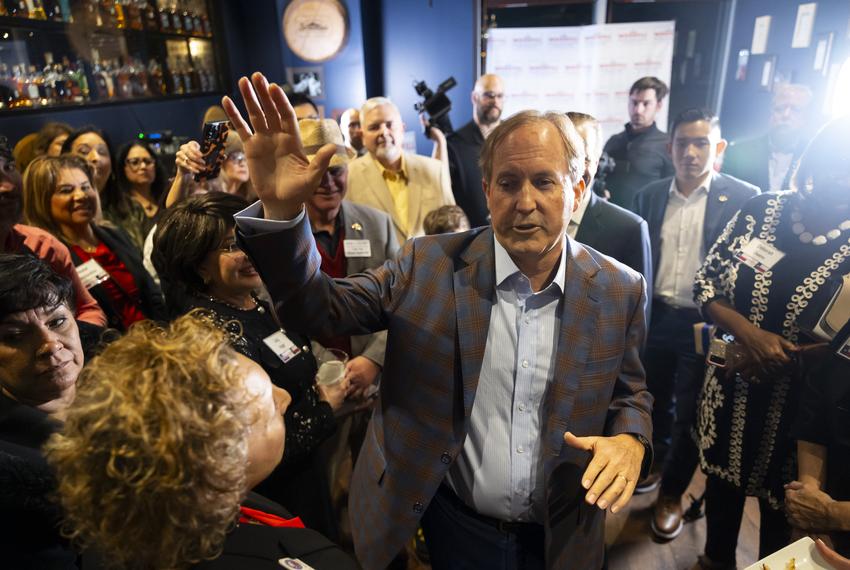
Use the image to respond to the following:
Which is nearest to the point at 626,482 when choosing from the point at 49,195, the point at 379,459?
the point at 379,459

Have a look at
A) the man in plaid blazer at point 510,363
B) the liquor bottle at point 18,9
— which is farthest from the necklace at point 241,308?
the liquor bottle at point 18,9

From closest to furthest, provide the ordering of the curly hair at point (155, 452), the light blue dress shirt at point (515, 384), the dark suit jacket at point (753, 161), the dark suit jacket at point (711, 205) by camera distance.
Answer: the curly hair at point (155, 452) < the light blue dress shirt at point (515, 384) < the dark suit jacket at point (711, 205) < the dark suit jacket at point (753, 161)

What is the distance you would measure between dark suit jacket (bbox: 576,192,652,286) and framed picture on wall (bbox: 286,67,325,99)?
3.96m

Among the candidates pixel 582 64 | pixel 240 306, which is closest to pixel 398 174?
pixel 240 306

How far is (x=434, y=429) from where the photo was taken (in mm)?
1274

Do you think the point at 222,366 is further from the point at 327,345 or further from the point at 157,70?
the point at 157,70

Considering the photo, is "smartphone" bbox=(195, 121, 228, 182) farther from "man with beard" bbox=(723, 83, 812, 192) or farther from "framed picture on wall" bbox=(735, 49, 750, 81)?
"framed picture on wall" bbox=(735, 49, 750, 81)

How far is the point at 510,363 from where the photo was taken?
127 centimetres

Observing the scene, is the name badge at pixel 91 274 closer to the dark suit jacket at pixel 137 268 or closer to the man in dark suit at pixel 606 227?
the dark suit jacket at pixel 137 268

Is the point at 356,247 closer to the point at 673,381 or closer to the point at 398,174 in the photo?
the point at 398,174

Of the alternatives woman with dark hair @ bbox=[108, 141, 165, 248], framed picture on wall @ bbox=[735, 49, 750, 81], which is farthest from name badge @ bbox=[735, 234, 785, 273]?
framed picture on wall @ bbox=[735, 49, 750, 81]

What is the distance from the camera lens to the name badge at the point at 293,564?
794mm

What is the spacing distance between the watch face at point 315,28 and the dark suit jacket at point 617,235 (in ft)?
12.9

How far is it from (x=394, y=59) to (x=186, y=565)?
541 cm
